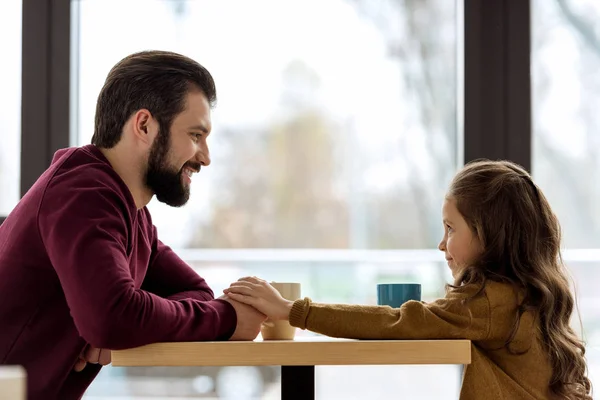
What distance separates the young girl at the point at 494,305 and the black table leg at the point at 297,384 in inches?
5.2

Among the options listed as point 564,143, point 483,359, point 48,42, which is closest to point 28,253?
point 483,359

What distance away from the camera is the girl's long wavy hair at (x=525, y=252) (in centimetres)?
Result: 176

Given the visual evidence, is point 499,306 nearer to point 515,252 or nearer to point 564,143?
point 515,252

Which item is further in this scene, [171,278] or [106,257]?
[171,278]

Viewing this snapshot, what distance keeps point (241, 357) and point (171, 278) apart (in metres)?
0.55

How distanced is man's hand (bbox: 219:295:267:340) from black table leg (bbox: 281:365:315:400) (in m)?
0.13

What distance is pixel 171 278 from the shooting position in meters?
2.03

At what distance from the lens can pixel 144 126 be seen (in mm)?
1879

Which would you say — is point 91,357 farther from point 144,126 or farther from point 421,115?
point 421,115

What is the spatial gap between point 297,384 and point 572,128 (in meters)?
1.44

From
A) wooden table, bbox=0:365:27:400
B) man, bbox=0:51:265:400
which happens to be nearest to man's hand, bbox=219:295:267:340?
man, bbox=0:51:265:400

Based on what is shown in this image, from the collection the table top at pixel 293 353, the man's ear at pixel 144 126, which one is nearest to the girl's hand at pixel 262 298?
the table top at pixel 293 353

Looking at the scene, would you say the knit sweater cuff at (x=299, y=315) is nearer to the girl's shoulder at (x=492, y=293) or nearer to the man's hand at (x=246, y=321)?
the man's hand at (x=246, y=321)

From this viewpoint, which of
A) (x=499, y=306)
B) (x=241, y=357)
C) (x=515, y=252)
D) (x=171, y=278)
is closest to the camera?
(x=241, y=357)
